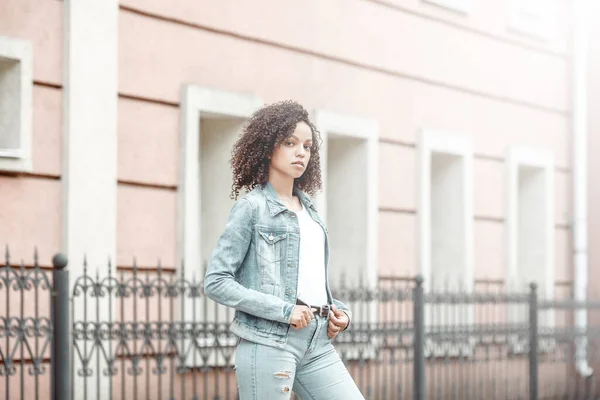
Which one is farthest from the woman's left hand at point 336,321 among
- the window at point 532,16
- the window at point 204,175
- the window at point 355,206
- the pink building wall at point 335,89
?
the window at point 532,16

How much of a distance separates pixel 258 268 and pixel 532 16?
32.7 feet

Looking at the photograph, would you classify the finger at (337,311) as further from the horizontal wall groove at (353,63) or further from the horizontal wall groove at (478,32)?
the horizontal wall groove at (478,32)

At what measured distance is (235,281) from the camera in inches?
176

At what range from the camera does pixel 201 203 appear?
383 inches

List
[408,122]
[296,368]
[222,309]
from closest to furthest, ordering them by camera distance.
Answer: [296,368], [222,309], [408,122]

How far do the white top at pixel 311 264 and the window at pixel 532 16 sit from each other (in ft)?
30.0

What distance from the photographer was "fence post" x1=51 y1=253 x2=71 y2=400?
7.10 metres

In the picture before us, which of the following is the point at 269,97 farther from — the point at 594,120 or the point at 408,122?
the point at 594,120

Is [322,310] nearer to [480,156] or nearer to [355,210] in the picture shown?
[355,210]

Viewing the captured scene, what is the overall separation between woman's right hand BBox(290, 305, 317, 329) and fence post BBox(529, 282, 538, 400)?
304 inches

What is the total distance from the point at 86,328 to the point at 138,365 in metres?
0.85

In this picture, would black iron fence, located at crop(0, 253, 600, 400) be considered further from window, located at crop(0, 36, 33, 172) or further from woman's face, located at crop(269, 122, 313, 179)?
woman's face, located at crop(269, 122, 313, 179)

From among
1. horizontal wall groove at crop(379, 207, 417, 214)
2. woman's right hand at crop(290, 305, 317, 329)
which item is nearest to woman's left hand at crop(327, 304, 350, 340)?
woman's right hand at crop(290, 305, 317, 329)

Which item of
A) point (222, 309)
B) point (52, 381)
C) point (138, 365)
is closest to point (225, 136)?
point (222, 309)
